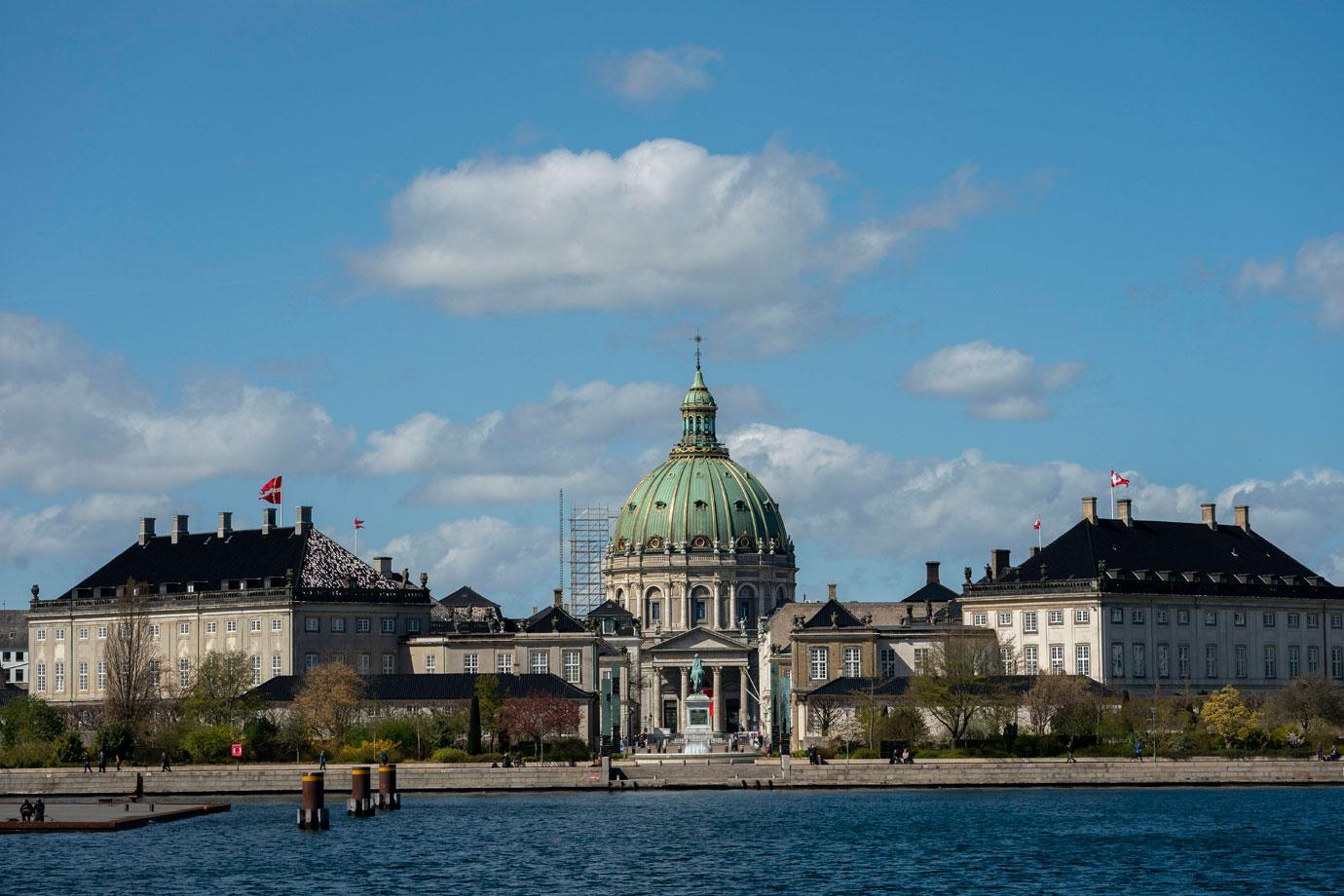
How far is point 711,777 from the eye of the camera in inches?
5167

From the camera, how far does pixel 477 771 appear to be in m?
130

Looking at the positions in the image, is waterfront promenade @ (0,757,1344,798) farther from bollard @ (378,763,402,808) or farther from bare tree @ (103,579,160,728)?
bare tree @ (103,579,160,728)

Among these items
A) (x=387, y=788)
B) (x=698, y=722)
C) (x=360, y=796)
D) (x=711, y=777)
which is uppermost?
(x=698, y=722)

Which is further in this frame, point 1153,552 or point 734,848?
point 1153,552

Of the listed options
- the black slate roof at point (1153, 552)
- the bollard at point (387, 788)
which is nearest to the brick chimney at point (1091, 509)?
the black slate roof at point (1153, 552)

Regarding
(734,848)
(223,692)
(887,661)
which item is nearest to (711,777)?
(734,848)

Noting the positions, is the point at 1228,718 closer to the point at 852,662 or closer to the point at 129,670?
the point at 852,662

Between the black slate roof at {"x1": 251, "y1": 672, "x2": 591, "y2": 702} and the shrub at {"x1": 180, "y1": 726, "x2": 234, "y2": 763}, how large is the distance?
16026 millimetres

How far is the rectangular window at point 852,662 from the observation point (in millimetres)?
184000

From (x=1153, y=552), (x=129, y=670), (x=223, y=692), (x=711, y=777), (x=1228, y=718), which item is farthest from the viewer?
(x=1153, y=552)

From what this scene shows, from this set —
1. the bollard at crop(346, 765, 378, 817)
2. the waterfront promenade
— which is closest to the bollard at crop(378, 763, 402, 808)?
the bollard at crop(346, 765, 378, 817)

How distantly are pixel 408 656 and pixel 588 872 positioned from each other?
9421 centimetres

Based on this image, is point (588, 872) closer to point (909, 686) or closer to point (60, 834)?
point (60, 834)

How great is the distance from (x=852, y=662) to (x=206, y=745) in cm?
5462
